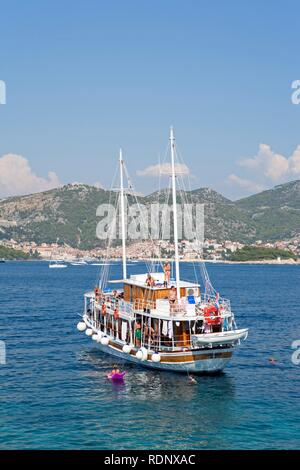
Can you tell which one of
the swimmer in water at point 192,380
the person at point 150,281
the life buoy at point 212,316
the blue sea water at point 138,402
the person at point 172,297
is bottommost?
the blue sea water at point 138,402

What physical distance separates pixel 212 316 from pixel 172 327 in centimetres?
279

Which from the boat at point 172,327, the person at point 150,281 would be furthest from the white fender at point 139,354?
the person at point 150,281

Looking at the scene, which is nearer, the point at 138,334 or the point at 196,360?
the point at 196,360

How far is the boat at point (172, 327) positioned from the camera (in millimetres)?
38094

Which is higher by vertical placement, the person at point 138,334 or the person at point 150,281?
the person at point 150,281

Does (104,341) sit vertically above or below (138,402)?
above

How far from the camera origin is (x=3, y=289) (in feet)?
381

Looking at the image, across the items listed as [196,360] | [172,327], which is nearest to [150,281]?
[172,327]

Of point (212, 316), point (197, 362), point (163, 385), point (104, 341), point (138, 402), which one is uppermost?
point (212, 316)

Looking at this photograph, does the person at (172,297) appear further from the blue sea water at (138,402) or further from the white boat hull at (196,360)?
the blue sea water at (138,402)

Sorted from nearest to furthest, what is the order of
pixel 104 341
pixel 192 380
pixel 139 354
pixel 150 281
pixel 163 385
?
1. pixel 163 385
2. pixel 192 380
3. pixel 139 354
4. pixel 150 281
5. pixel 104 341

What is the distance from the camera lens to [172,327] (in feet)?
128

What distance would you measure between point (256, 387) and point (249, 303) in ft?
172

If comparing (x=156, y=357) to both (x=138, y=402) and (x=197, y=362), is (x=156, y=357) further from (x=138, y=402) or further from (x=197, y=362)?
(x=138, y=402)
